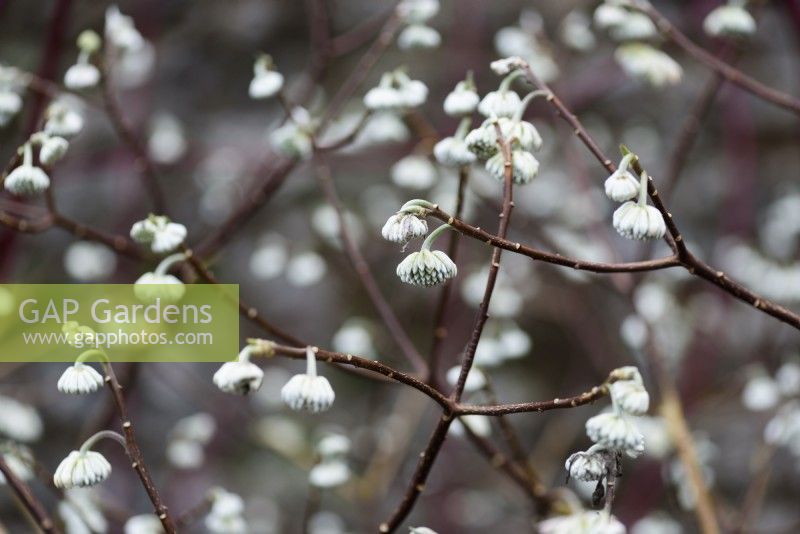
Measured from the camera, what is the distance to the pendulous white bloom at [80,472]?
25.6 inches

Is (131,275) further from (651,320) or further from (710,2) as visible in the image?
(710,2)

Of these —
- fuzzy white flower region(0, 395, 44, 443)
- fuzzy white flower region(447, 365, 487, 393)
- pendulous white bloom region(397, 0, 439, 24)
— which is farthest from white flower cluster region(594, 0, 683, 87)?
fuzzy white flower region(0, 395, 44, 443)

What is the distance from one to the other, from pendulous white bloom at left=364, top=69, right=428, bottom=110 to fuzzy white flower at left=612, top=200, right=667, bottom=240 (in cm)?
30

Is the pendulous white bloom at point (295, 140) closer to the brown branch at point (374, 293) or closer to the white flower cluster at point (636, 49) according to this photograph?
the brown branch at point (374, 293)

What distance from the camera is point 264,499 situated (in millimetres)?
1615

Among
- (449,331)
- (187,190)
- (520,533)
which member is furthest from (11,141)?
(520,533)

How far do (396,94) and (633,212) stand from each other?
0.32 m

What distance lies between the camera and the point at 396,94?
867 mm

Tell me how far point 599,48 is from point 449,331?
61 centimetres

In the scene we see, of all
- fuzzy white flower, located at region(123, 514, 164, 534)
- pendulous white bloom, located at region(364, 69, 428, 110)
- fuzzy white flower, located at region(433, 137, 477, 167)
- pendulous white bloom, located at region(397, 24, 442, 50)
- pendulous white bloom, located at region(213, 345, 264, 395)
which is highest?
pendulous white bloom, located at region(397, 24, 442, 50)

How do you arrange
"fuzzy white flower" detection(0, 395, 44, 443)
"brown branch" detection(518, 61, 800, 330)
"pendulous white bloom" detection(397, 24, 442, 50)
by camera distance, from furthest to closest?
"fuzzy white flower" detection(0, 395, 44, 443) → "pendulous white bloom" detection(397, 24, 442, 50) → "brown branch" detection(518, 61, 800, 330)

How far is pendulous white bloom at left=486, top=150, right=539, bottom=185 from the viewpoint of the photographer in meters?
0.67

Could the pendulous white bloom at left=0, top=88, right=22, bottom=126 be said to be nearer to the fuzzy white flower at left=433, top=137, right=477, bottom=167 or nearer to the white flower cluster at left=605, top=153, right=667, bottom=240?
the fuzzy white flower at left=433, top=137, right=477, bottom=167

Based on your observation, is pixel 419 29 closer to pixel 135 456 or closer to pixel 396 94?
pixel 396 94
